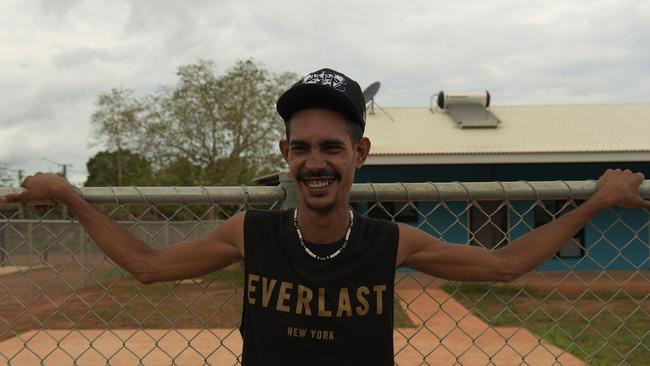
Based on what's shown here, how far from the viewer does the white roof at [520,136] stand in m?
14.0

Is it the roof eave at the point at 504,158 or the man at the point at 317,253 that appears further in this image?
the roof eave at the point at 504,158

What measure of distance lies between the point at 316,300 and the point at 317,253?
0.47 ft

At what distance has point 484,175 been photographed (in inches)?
613

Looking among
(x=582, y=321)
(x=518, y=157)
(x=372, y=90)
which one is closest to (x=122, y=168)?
(x=372, y=90)

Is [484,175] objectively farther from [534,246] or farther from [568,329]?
[534,246]

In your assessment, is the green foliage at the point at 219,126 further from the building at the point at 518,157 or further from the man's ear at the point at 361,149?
the man's ear at the point at 361,149

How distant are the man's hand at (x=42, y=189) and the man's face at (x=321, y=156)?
793mm

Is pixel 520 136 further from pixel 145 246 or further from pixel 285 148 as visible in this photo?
pixel 145 246

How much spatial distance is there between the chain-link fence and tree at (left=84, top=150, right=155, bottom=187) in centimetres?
931

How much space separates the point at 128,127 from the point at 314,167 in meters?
28.3

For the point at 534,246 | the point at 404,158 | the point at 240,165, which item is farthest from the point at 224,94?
the point at 534,246

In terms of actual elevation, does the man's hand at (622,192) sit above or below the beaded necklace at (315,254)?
above

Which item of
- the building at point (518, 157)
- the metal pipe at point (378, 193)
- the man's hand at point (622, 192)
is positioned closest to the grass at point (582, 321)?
the metal pipe at point (378, 193)

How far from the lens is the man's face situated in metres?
1.78
